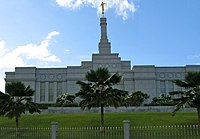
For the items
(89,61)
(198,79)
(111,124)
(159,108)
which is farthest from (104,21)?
(198,79)

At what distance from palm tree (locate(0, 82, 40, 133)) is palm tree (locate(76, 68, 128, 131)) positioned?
4.63 meters

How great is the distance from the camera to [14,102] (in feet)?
88.3

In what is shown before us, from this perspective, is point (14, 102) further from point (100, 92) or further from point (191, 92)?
point (191, 92)

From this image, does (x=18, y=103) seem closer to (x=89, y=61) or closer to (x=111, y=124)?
(x=111, y=124)

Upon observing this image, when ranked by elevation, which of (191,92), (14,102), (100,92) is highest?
(100,92)

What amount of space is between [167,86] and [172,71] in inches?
179

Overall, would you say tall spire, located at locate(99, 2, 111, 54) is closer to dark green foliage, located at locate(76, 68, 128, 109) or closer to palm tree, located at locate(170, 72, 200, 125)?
dark green foliage, located at locate(76, 68, 128, 109)

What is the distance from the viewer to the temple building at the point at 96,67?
87.1 metres

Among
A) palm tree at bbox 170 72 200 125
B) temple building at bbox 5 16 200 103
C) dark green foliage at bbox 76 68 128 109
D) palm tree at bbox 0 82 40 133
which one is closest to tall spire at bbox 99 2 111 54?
temple building at bbox 5 16 200 103

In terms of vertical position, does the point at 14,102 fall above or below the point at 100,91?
below

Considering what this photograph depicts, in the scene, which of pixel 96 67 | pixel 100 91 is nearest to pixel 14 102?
pixel 100 91

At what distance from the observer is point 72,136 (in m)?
19.0

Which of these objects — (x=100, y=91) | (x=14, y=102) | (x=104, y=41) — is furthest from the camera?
(x=104, y=41)

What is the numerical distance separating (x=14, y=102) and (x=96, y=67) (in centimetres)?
6203
